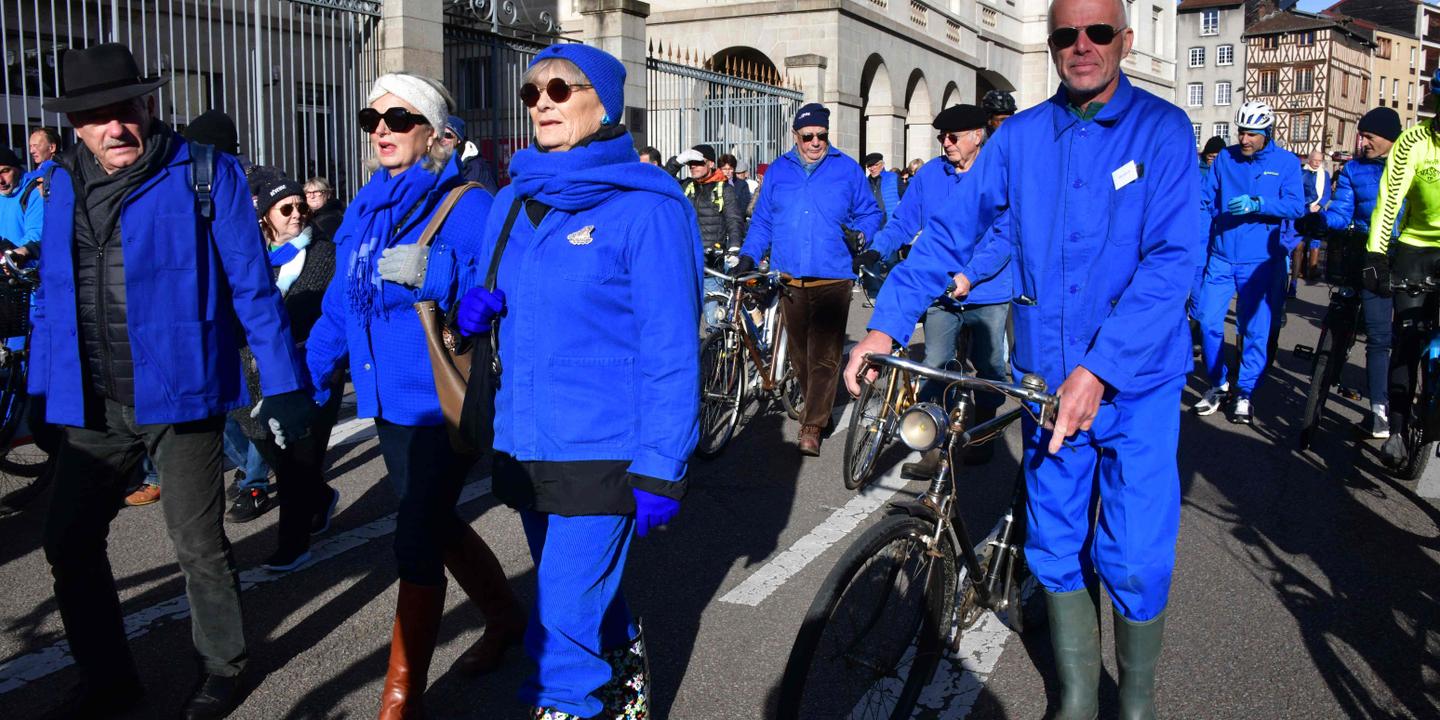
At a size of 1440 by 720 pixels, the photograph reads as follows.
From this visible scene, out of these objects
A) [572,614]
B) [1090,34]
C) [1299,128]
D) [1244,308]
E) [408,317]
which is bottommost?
[572,614]

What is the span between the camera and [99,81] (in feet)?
12.0

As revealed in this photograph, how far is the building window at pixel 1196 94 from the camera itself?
86.8 m

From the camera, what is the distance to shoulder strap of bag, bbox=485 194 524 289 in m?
3.20

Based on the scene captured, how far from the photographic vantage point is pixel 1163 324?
3090 millimetres

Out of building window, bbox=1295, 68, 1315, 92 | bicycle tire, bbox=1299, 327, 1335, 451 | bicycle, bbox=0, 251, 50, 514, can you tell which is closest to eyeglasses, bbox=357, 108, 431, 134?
bicycle, bbox=0, 251, 50, 514

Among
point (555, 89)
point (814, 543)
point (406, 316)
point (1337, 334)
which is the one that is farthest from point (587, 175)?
point (1337, 334)

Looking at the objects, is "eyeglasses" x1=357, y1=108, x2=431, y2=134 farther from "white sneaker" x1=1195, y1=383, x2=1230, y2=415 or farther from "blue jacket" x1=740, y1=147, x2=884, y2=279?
"white sneaker" x1=1195, y1=383, x2=1230, y2=415

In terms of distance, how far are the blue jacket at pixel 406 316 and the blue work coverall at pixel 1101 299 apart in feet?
4.09

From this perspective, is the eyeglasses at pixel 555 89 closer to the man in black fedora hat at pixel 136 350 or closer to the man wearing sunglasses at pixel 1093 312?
the man wearing sunglasses at pixel 1093 312

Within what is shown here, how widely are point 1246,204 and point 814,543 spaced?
15.0 ft

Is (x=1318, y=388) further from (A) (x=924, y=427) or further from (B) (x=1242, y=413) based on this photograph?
(A) (x=924, y=427)

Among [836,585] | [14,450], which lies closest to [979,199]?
[836,585]

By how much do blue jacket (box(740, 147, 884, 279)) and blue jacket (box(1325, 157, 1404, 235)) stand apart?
347 cm

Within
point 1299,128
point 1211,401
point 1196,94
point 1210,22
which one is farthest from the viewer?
point 1196,94
